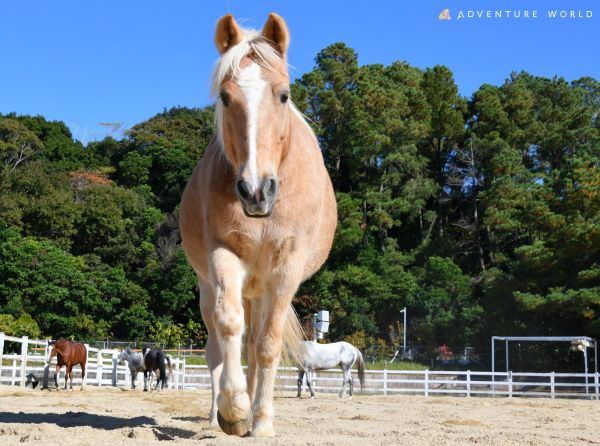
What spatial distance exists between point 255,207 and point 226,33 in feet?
4.77

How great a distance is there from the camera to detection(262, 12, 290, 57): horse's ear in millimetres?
4676

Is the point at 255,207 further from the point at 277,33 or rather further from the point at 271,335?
the point at 277,33

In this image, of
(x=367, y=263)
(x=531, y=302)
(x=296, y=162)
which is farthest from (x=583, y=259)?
(x=296, y=162)

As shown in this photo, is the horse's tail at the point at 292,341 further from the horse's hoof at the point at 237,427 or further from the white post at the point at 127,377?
the white post at the point at 127,377

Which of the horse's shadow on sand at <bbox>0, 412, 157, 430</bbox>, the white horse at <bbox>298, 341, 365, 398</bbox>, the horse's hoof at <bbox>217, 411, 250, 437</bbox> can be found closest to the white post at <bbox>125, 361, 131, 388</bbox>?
the white horse at <bbox>298, 341, 365, 398</bbox>

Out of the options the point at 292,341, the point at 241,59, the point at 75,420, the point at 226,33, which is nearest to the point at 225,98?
the point at 241,59

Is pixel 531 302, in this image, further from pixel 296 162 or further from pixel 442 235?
pixel 296 162

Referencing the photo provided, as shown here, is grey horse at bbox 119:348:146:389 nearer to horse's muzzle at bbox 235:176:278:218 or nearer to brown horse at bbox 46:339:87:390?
brown horse at bbox 46:339:87:390

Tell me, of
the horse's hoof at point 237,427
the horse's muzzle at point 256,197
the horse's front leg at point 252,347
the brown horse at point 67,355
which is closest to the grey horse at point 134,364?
the brown horse at point 67,355

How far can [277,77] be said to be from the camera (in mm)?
4375

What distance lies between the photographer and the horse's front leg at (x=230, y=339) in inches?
164

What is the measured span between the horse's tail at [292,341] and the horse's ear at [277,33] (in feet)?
7.97

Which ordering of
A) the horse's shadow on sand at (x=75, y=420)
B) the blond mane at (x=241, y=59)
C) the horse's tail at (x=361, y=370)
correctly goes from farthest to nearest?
1. the horse's tail at (x=361, y=370)
2. the horse's shadow on sand at (x=75, y=420)
3. the blond mane at (x=241, y=59)

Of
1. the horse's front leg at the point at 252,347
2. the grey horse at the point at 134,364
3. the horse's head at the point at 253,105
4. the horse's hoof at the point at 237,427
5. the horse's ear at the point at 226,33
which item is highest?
the horse's ear at the point at 226,33
